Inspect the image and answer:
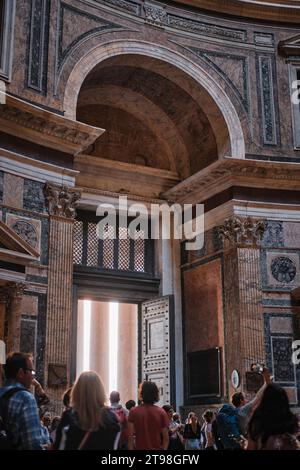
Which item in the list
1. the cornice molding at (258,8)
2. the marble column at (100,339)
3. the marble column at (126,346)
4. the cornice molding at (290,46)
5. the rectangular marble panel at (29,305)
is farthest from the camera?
the marble column at (100,339)

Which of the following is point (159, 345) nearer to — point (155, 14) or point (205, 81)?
point (205, 81)

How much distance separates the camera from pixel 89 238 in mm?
17734

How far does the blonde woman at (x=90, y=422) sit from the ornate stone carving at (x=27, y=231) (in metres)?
9.44

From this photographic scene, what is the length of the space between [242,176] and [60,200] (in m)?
5.19

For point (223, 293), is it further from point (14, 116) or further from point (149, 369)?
point (14, 116)

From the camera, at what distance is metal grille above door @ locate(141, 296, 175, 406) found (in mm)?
17078

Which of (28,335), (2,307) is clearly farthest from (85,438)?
(28,335)

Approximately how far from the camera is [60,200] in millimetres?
14547

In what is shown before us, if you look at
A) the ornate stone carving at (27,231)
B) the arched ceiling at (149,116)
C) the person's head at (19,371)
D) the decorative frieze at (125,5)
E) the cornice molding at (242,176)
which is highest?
the decorative frieze at (125,5)

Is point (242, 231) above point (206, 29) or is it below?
below

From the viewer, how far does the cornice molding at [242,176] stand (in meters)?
16.8

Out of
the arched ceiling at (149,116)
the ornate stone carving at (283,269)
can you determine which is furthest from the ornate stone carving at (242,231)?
the arched ceiling at (149,116)

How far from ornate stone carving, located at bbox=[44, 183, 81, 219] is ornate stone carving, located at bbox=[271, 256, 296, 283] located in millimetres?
5655

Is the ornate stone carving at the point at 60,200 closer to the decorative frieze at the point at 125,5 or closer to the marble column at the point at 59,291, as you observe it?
the marble column at the point at 59,291
